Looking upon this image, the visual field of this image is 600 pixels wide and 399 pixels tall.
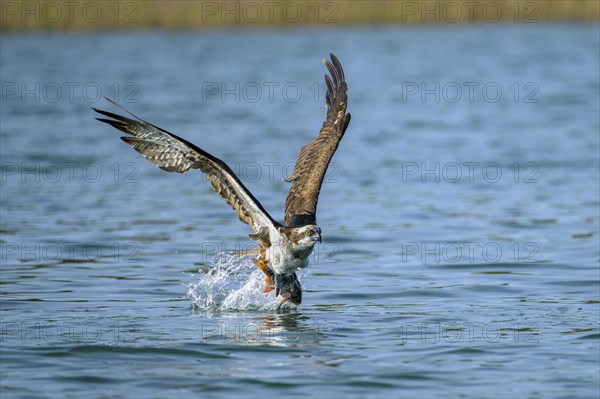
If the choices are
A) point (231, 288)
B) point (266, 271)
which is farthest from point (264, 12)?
point (266, 271)

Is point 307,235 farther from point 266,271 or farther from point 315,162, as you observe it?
point 315,162

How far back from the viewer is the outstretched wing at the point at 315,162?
1088cm

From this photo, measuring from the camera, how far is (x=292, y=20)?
175ft

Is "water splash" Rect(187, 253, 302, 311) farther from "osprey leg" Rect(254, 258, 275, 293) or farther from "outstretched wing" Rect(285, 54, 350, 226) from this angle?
"outstretched wing" Rect(285, 54, 350, 226)

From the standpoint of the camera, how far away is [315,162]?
1134 centimetres

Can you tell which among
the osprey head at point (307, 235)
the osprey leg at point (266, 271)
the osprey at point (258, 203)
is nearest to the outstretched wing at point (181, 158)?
the osprey at point (258, 203)

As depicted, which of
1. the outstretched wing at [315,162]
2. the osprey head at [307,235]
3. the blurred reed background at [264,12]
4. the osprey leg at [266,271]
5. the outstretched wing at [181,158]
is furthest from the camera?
the blurred reed background at [264,12]

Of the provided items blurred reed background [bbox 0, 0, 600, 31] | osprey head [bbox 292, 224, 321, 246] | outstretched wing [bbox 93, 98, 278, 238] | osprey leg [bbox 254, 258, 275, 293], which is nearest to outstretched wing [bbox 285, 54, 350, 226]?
osprey head [bbox 292, 224, 321, 246]

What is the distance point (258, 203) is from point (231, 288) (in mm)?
2141

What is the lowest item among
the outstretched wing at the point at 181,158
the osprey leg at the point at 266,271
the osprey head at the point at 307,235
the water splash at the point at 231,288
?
the water splash at the point at 231,288

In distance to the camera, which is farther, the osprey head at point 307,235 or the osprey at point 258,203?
the osprey head at point 307,235

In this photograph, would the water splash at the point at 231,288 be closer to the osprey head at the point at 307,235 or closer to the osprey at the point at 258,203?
the osprey at the point at 258,203

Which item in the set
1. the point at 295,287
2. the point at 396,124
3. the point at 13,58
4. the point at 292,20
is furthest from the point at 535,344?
the point at 292,20

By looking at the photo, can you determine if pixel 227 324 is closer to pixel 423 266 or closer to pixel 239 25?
pixel 423 266
